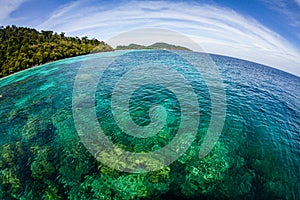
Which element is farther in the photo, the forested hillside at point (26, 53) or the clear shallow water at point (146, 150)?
the forested hillside at point (26, 53)

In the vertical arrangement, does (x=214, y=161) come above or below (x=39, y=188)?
above

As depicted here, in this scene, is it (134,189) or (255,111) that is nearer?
(134,189)

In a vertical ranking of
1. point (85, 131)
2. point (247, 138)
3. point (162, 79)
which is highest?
point (162, 79)

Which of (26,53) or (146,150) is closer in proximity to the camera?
(146,150)

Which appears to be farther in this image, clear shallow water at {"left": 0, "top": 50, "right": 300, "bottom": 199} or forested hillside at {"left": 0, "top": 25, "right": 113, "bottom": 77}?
forested hillside at {"left": 0, "top": 25, "right": 113, "bottom": 77}

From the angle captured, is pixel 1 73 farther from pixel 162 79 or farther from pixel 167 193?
pixel 167 193

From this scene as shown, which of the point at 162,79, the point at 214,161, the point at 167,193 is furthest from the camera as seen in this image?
the point at 162,79

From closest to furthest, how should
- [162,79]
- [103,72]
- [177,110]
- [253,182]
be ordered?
[253,182], [177,110], [162,79], [103,72]

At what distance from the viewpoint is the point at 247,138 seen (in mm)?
10391

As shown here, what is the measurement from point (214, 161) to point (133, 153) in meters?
4.25

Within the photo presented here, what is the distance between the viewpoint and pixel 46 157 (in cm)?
859

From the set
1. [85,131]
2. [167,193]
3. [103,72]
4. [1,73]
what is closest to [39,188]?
[85,131]

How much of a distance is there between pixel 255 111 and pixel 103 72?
67.4 ft

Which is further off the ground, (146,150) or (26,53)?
(26,53)
